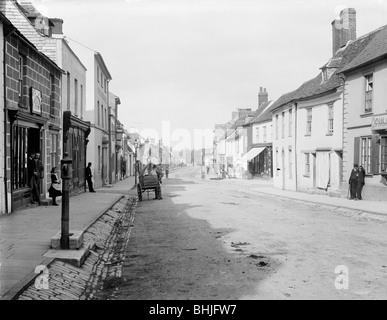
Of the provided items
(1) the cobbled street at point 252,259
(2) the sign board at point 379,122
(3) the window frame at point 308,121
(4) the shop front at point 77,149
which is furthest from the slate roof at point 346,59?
(4) the shop front at point 77,149

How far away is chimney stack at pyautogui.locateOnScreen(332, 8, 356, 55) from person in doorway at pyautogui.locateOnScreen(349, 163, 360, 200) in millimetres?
10934

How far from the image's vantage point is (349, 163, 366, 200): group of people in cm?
1900

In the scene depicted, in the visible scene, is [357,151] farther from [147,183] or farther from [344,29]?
[344,29]

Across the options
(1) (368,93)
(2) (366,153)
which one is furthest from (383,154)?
(1) (368,93)

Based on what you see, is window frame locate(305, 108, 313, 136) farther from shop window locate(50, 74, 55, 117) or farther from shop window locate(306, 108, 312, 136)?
shop window locate(50, 74, 55, 117)

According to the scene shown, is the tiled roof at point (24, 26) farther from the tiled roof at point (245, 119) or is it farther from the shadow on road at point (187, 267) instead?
the tiled roof at point (245, 119)

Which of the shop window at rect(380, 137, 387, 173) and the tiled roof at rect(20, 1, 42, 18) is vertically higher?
the tiled roof at rect(20, 1, 42, 18)

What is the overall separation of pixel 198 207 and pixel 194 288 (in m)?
10.8

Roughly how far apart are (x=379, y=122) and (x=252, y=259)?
1284cm

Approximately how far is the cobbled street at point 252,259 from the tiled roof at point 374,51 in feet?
27.2

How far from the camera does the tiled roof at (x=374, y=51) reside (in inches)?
711

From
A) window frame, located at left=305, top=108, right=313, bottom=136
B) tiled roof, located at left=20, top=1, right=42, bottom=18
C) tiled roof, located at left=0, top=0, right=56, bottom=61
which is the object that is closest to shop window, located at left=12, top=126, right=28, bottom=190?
tiled roof, located at left=0, top=0, right=56, bottom=61
